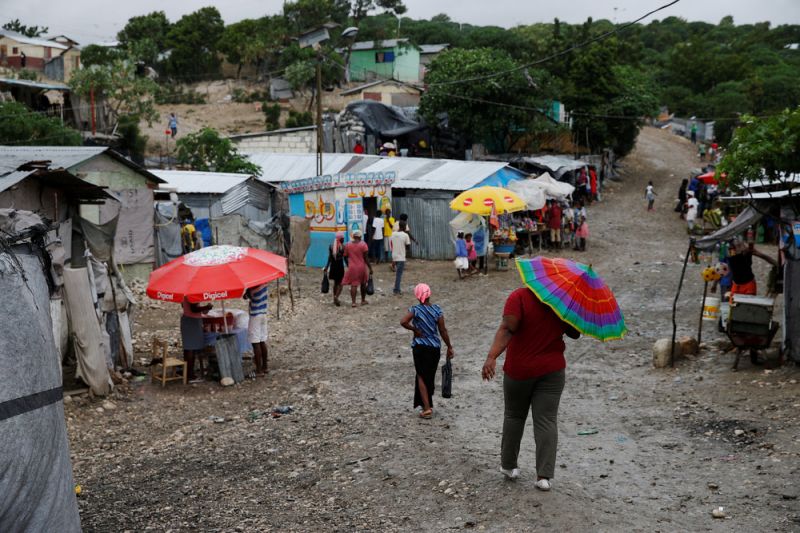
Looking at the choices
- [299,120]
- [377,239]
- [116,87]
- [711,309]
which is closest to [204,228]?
[377,239]

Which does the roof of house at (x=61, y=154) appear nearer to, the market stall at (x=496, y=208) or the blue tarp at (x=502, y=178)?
the market stall at (x=496, y=208)

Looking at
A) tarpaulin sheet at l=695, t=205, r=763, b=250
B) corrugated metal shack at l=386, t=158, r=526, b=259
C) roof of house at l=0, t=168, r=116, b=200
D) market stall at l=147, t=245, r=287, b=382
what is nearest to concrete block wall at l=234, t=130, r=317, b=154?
corrugated metal shack at l=386, t=158, r=526, b=259

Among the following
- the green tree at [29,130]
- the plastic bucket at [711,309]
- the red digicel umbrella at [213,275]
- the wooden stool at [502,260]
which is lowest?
the wooden stool at [502,260]

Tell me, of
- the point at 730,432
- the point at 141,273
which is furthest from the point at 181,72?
the point at 730,432

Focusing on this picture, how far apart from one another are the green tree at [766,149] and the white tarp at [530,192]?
1185 cm

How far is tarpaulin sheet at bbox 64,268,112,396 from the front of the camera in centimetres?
973

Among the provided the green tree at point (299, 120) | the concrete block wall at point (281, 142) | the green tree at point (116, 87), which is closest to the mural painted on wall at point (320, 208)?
the concrete block wall at point (281, 142)

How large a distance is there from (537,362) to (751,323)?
5.01 m

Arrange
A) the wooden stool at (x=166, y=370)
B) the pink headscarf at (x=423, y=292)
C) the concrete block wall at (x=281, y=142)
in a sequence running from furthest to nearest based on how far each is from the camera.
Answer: the concrete block wall at (x=281, y=142) → the wooden stool at (x=166, y=370) → the pink headscarf at (x=423, y=292)

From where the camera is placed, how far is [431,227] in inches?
913

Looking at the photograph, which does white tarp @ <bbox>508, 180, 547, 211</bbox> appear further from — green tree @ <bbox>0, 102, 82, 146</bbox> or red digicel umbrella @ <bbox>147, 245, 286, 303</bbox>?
green tree @ <bbox>0, 102, 82, 146</bbox>

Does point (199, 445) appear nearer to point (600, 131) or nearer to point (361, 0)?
point (600, 131)

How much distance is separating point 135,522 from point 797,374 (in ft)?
24.0

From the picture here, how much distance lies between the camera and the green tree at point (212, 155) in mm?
27438
